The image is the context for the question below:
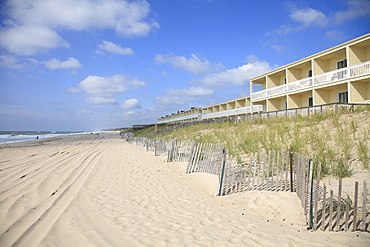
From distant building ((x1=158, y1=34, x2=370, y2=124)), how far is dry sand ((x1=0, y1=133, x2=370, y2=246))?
10.3 meters

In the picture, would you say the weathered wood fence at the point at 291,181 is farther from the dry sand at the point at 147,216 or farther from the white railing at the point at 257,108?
the white railing at the point at 257,108

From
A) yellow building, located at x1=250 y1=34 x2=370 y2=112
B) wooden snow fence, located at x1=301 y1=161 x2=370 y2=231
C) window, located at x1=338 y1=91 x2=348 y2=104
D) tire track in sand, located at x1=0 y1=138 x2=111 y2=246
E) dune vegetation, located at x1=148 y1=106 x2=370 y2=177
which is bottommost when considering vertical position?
tire track in sand, located at x1=0 y1=138 x2=111 y2=246

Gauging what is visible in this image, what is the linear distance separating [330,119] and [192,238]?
1008cm

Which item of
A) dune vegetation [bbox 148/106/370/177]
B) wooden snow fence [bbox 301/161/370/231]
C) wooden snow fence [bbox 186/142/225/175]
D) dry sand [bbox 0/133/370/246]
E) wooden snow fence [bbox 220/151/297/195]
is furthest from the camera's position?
wooden snow fence [bbox 186/142/225/175]

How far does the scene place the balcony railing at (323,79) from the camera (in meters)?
15.3

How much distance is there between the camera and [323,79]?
18266mm

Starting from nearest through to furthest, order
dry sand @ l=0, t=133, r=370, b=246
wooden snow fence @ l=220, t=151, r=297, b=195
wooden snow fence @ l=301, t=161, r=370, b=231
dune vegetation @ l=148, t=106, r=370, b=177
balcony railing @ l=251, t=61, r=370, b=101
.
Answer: wooden snow fence @ l=301, t=161, r=370, b=231 < dry sand @ l=0, t=133, r=370, b=246 < wooden snow fence @ l=220, t=151, r=297, b=195 < dune vegetation @ l=148, t=106, r=370, b=177 < balcony railing @ l=251, t=61, r=370, b=101

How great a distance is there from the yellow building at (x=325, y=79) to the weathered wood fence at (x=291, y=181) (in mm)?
12521

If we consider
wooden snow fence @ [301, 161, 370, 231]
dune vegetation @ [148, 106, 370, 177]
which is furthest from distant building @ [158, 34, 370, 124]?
wooden snow fence @ [301, 161, 370, 231]

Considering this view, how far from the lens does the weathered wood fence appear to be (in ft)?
11.4

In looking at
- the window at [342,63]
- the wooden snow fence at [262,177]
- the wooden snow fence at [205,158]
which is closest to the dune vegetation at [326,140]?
the wooden snow fence at [262,177]

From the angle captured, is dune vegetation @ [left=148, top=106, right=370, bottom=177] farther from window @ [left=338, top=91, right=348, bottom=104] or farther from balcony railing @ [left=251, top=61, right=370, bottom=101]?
window @ [left=338, top=91, right=348, bottom=104]

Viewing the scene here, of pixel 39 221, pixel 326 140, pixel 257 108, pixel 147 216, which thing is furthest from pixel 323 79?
pixel 39 221

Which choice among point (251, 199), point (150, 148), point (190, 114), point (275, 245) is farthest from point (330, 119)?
point (190, 114)
